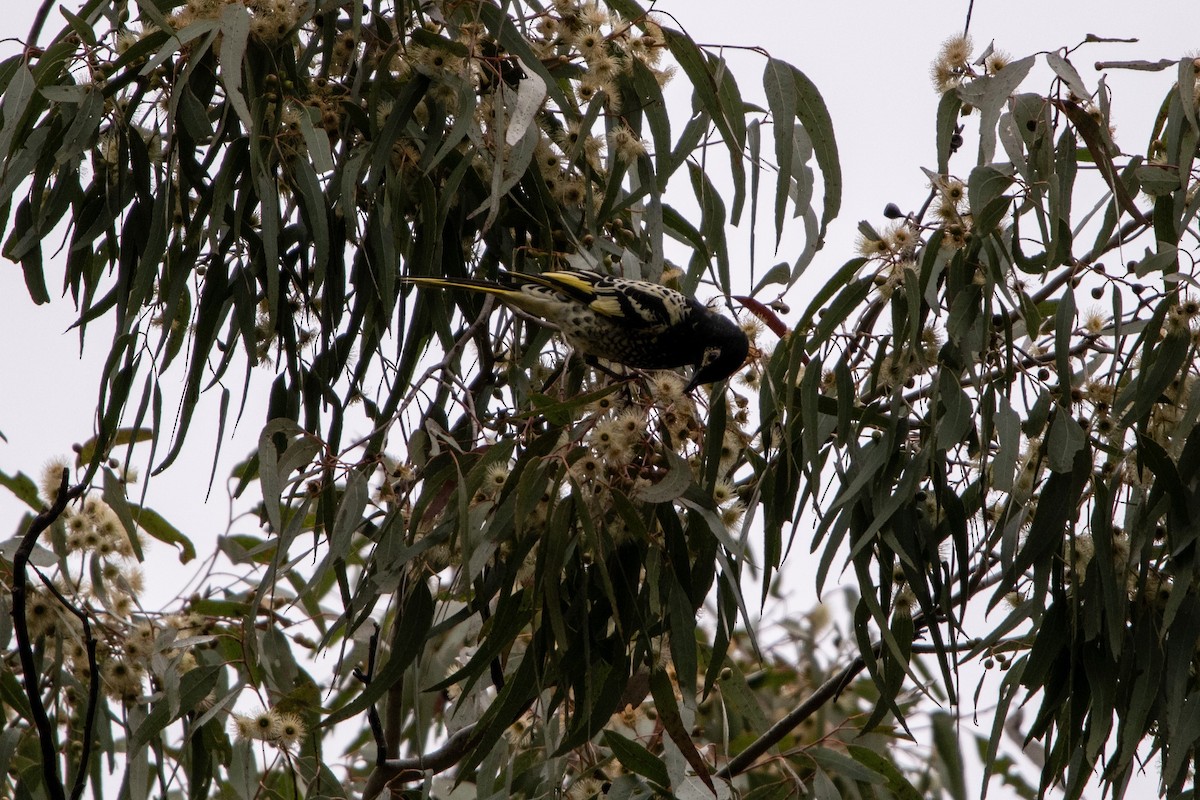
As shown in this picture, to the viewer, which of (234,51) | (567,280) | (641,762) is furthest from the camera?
(567,280)

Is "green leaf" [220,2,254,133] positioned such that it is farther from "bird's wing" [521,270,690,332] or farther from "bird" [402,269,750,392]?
"bird's wing" [521,270,690,332]

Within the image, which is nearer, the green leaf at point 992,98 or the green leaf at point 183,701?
the green leaf at point 992,98

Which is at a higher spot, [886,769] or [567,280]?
[567,280]

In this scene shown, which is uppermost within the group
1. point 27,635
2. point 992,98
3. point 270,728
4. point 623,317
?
point 623,317

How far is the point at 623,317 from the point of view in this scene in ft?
10.3

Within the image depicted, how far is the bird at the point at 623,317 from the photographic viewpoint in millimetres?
2879

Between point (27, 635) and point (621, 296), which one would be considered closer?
point (27, 635)

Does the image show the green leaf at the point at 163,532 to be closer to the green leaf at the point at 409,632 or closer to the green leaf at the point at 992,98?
the green leaf at the point at 409,632

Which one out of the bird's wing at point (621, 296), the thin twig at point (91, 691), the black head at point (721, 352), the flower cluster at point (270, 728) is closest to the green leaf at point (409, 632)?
the flower cluster at point (270, 728)

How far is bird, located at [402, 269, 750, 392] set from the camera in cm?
288

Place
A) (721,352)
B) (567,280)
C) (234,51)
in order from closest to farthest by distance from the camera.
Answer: (234,51)
(721,352)
(567,280)

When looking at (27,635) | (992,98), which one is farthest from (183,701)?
(992,98)

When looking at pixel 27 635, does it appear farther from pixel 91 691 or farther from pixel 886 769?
pixel 886 769

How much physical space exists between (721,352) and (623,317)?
350 millimetres
